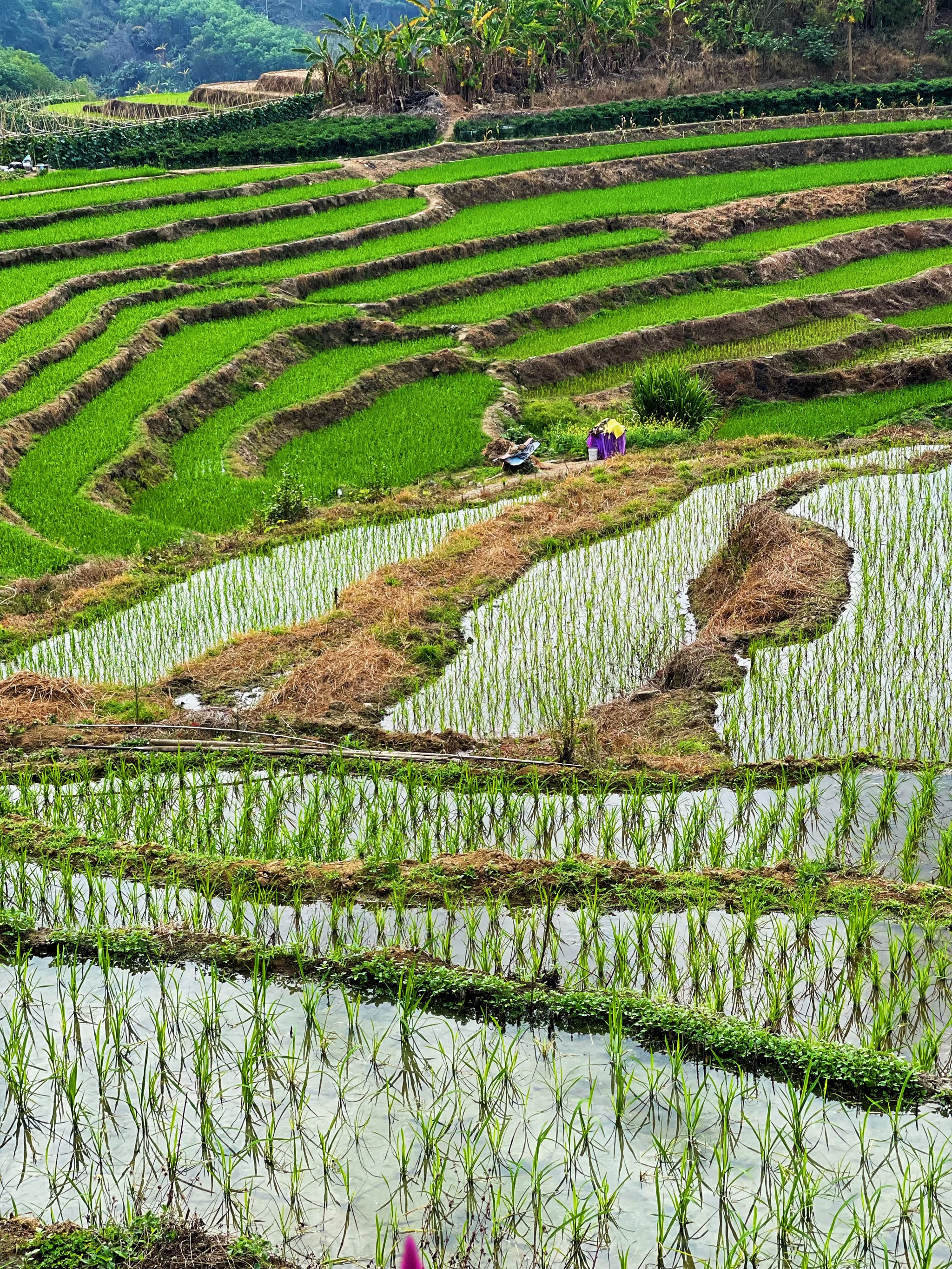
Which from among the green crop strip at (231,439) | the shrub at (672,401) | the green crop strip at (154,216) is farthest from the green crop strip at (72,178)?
the shrub at (672,401)

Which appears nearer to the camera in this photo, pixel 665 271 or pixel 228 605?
pixel 228 605

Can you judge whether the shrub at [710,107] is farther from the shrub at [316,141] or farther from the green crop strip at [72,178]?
the green crop strip at [72,178]

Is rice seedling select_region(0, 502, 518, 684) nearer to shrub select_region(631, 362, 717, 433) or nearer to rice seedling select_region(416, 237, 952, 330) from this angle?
shrub select_region(631, 362, 717, 433)

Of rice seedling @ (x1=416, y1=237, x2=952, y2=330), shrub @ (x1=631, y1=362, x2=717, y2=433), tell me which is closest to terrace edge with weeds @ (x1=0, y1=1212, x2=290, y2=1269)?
shrub @ (x1=631, y1=362, x2=717, y2=433)

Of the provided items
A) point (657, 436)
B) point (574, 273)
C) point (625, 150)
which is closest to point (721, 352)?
point (657, 436)

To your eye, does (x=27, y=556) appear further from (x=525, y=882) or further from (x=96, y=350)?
(x=525, y=882)

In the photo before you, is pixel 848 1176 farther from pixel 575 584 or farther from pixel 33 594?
pixel 33 594
